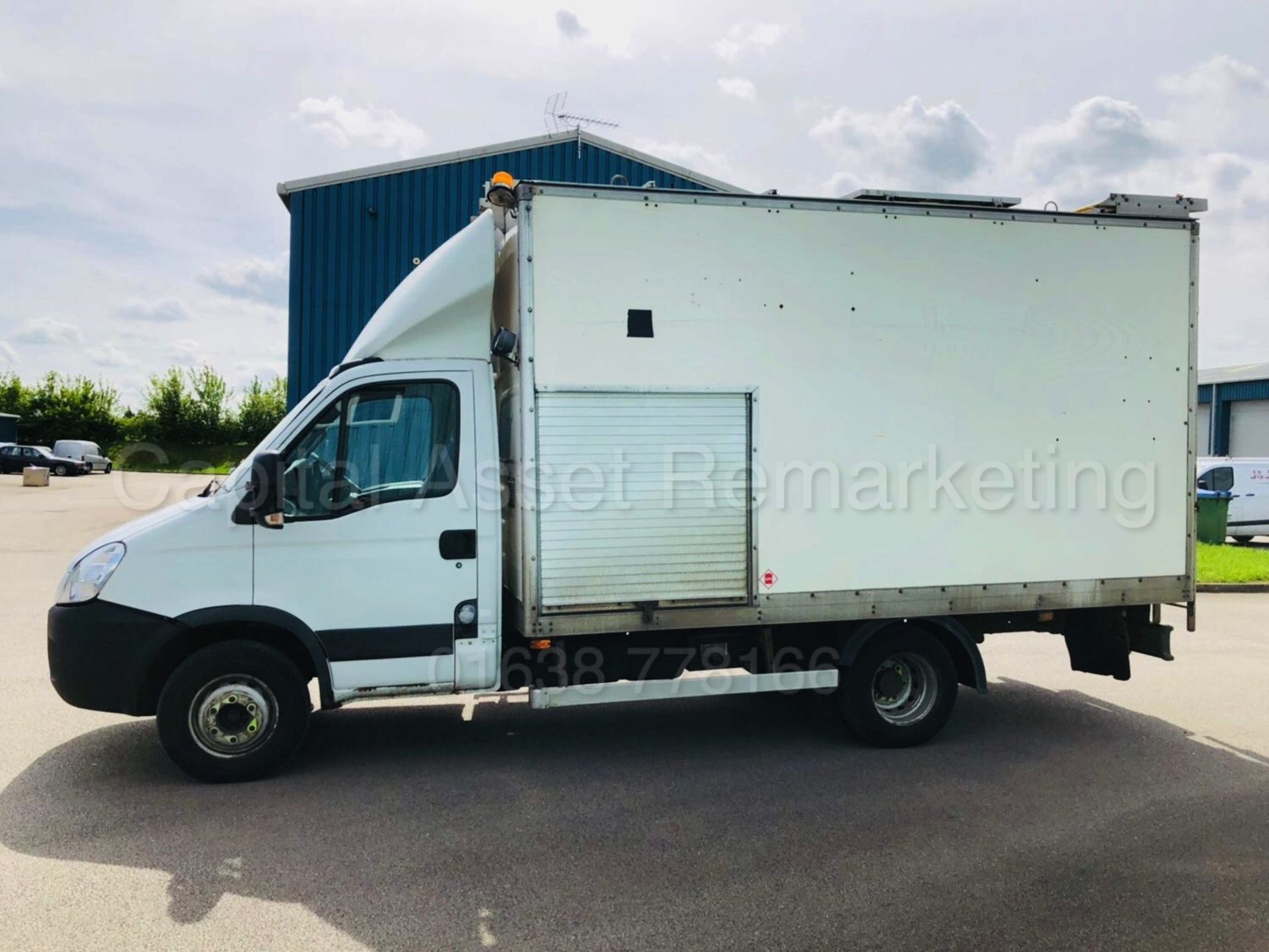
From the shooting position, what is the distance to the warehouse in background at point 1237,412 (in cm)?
3381

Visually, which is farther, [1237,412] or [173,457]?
[173,457]

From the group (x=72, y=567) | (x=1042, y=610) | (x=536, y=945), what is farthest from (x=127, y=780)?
(x=1042, y=610)

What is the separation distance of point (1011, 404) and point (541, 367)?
293cm

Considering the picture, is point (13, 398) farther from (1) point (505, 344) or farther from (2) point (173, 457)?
(1) point (505, 344)

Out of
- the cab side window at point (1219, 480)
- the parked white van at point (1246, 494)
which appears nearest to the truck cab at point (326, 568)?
the cab side window at point (1219, 480)

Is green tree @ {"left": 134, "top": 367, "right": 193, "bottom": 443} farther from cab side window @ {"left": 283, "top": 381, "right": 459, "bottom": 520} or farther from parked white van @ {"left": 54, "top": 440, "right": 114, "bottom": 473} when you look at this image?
cab side window @ {"left": 283, "top": 381, "right": 459, "bottom": 520}

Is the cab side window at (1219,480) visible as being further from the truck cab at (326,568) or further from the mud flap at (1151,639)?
the truck cab at (326,568)

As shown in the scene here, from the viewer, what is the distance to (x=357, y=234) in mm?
17281

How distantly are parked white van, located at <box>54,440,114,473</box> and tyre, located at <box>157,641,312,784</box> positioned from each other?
48627mm

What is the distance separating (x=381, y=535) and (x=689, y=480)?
176cm

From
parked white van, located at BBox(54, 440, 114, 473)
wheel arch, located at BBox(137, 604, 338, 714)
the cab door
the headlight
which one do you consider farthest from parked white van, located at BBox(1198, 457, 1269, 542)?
parked white van, located at BBox(54, 440, 114, 473)

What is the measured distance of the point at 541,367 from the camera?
17.9 feet

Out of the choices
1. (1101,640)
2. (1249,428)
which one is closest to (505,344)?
(1101,640)

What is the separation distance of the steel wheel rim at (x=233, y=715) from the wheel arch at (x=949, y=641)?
3.38m
